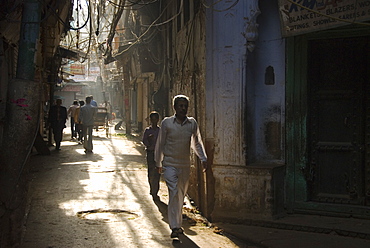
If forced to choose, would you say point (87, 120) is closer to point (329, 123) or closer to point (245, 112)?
point (245, 112)

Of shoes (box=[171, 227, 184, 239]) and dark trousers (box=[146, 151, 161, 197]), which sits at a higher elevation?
dark trousers (box=[146, 151, 161, 197])

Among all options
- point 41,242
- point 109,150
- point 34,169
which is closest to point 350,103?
point 41,242

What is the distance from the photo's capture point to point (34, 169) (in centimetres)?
1268

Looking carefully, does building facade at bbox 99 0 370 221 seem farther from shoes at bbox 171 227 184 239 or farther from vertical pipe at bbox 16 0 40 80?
vertical pipe at bbox 16 0 40 80

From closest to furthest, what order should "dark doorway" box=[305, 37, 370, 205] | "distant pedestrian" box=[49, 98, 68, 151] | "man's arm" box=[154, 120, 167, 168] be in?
"man's arm" box=[154, 120, 167, 168] < "dark doorway" box=[305, 37, 370, 205] < "distant pedestrian" box=[49, 98, 68, 151]

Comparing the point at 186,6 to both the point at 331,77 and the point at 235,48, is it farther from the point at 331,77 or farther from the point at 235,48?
the point at 331,77

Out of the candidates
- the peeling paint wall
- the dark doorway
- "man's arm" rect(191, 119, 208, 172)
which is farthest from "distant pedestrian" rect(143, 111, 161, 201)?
the dark doorway

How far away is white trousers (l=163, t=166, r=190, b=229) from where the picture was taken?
6.53m

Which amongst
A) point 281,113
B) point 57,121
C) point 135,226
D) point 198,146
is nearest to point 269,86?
point 281,113

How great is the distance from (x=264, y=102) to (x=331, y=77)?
42.8 inches

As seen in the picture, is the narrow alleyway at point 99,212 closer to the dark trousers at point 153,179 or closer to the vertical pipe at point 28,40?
the dark trousers at point 153,179

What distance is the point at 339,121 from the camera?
297 inches

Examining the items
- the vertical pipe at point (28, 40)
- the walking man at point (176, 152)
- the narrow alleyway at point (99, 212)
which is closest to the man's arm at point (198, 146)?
the walking man at point (176, 152)

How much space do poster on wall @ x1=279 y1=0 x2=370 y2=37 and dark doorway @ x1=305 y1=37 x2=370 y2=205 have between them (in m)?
0.54
